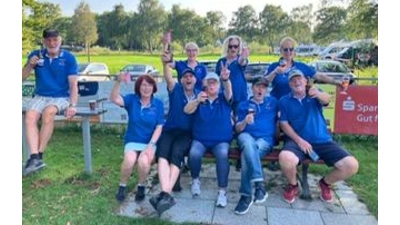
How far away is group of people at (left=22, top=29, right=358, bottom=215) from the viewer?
3725mm

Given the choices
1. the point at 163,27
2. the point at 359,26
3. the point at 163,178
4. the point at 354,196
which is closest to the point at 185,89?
the point at 163,178

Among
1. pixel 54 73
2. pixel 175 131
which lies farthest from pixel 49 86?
pixel 175 131

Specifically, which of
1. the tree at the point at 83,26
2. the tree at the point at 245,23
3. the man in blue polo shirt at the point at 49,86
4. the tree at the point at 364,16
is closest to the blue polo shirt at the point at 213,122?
the man in blue polo shirt at the point at 49,86

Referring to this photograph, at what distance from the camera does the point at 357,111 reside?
6094 millimetres

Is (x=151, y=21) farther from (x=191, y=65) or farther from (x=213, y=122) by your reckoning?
(x=213, y=122)

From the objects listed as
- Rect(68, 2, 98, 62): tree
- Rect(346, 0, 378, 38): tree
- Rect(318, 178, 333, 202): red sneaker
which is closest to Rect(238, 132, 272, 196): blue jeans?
Rect(318, 178, 333, 202): red sneaker

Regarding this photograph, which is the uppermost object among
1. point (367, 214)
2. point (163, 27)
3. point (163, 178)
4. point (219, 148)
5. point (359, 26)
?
point (163, 27)

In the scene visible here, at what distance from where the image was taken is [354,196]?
4066mm

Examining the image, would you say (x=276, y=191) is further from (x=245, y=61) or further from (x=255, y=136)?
(x=245, y=61)

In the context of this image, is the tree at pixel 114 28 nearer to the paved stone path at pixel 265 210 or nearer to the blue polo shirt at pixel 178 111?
the blue polo shirt at pixel 178 111

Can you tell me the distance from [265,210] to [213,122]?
1021mm

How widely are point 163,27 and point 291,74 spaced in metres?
22.4

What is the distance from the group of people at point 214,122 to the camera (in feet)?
12.2

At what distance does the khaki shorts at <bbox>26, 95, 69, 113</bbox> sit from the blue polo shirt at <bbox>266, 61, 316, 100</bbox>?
7.87 ft
